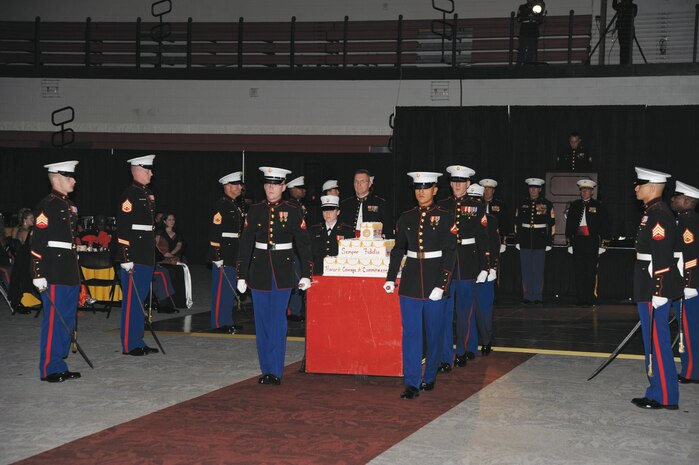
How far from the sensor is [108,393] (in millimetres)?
6809

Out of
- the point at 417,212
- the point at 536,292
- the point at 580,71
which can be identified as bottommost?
the point at 536,292

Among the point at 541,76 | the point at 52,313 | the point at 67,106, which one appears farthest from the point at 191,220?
the point at 52,313

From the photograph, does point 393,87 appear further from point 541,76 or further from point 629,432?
point 629,432

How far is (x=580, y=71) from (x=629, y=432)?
11.0 metres

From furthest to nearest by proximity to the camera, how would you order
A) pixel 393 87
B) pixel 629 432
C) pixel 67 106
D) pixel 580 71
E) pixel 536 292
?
pixel 67 106
pixel 393 87
pixel 580 71
pixel 536 292
pixel 629 432

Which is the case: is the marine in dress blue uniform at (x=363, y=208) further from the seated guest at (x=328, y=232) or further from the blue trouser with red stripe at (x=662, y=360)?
the blue trouser with red stripe at (x=662, y=360)

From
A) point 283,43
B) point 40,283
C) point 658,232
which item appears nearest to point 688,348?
point 658,232

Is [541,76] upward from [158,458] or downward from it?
upward

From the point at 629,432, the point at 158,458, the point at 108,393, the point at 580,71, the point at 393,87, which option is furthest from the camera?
the point at 393,87

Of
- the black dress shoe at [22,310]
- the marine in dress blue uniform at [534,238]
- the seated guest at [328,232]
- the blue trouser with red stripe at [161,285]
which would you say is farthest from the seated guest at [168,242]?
the marine in dress blue uniform at [534,238]

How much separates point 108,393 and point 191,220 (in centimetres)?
1251

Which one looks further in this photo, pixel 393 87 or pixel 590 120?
pixel 393 87

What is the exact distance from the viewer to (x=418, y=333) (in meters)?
6.81

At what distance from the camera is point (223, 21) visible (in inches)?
787
